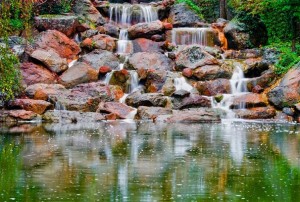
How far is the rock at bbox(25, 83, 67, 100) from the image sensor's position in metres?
31.9

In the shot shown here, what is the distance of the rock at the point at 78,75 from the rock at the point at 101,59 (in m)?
1.29

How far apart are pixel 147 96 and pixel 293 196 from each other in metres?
21.4

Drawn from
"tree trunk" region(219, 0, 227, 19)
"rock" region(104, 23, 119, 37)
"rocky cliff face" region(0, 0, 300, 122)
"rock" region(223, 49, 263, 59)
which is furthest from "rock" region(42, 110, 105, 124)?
"tree trunk" region(219, 0, 227, 19)

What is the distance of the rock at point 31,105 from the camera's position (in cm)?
3033

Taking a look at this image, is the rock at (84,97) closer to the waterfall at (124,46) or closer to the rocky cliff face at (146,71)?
the rocky cliff face at (146,71)

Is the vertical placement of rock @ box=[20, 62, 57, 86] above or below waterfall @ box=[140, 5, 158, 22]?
below

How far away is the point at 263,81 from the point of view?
112 feet

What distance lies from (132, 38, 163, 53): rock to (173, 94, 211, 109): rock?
24.2ft

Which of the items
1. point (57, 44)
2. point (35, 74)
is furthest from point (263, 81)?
point (57, 44)

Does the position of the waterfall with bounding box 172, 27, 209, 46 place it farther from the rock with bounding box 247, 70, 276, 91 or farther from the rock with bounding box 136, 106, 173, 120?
the rock with bounding box 136, 106, 173, 120

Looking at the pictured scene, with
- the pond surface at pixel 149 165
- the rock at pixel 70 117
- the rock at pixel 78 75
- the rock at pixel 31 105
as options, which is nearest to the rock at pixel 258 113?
the pond surface at pixel 149 165

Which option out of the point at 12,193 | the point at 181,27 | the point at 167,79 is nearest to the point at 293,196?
the point at 12,193

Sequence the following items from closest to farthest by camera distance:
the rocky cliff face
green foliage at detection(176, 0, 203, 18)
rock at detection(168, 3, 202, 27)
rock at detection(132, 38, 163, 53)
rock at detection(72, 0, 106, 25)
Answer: the rocky cliff face → rock at detection(132, 38, 163, 53) → rock at detection(72, 0, 106, 25) → rock at detection(168, 3, 202, 27) → green foliage at detection(176, 0, 203, 18)

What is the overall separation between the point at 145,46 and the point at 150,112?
9.57 metres
